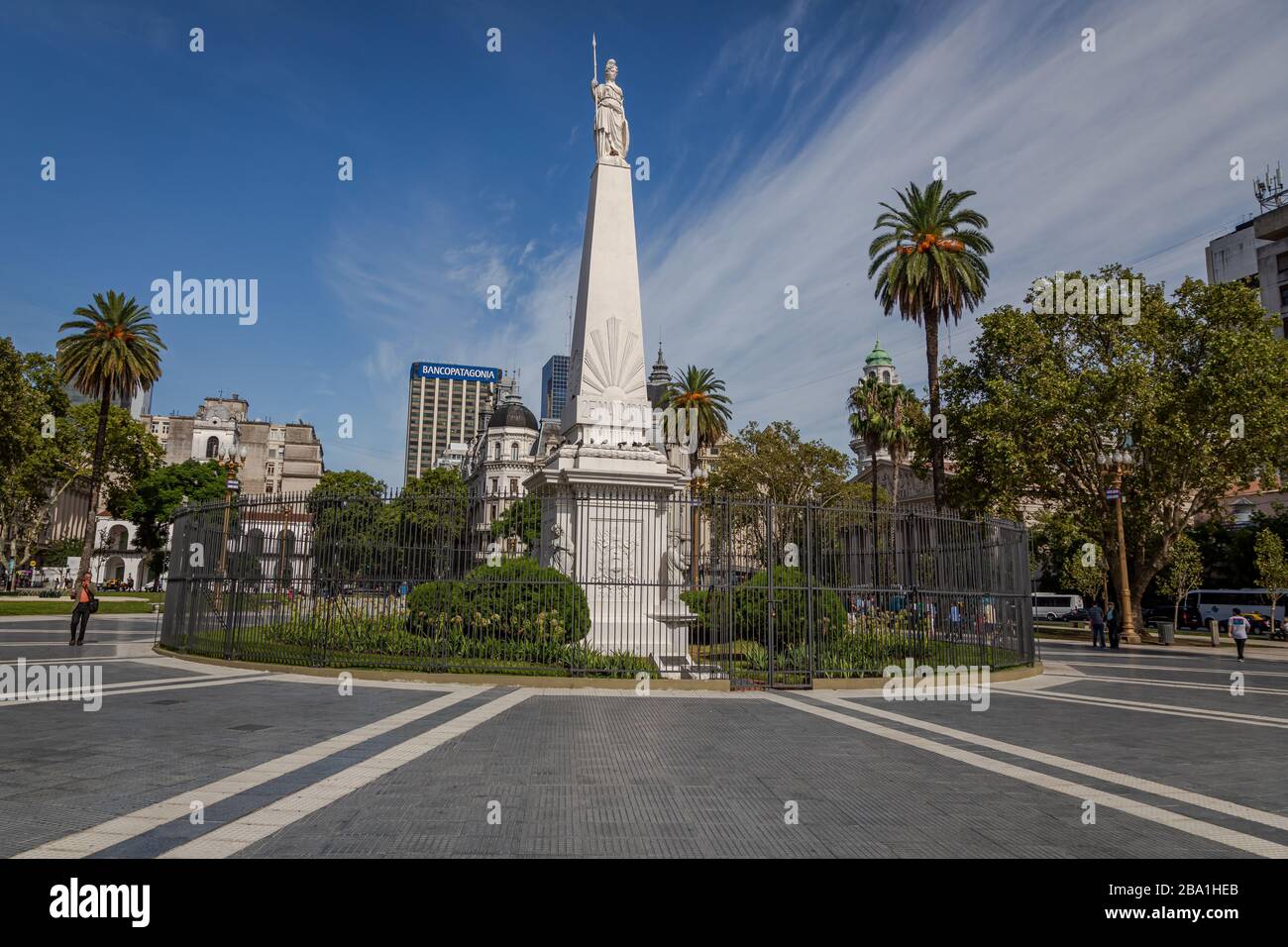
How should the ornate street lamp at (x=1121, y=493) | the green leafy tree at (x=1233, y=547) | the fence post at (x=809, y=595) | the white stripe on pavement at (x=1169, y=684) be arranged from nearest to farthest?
Answer: 1. the fence post at (x=809, y=595)
2. the white stripe on pavement at (x=1169, y=684)
3. the ornate street lamp at (x=1121, y=493)
4. the green leafy tree at (x=1233, y=547)

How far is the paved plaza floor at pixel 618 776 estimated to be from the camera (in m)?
4.82

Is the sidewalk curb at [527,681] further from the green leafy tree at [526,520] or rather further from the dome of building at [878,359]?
the dome of building at [878,359]

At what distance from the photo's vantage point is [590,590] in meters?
15.6

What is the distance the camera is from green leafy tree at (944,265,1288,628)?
92.0 ft

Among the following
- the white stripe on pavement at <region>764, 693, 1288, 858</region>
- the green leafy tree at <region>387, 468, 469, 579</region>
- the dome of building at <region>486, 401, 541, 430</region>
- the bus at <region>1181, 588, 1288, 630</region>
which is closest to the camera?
the white stripe on pavement at <region>764, 693, 1288, 858</region>

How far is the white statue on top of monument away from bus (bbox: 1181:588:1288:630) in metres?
41.9

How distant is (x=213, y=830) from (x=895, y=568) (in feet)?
47.4

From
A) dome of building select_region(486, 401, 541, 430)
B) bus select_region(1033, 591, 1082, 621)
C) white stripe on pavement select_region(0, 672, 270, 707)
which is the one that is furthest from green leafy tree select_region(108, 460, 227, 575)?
bus select_region(1033, 591, 1082, 621)

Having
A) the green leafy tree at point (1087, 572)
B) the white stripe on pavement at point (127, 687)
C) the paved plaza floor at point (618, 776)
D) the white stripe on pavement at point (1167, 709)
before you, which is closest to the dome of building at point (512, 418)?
the green leafy tree at point (1087, 572)

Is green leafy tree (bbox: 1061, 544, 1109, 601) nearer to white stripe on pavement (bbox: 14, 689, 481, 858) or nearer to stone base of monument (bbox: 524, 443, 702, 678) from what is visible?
stone base of monument (bbox: 524, 443, 702, 678)

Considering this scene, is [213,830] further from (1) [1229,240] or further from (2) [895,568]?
(1) [1229,240]

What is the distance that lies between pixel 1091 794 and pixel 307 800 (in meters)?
5.90

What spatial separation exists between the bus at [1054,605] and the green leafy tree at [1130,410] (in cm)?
2900

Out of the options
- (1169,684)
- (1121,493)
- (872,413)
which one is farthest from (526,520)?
(872,413)
